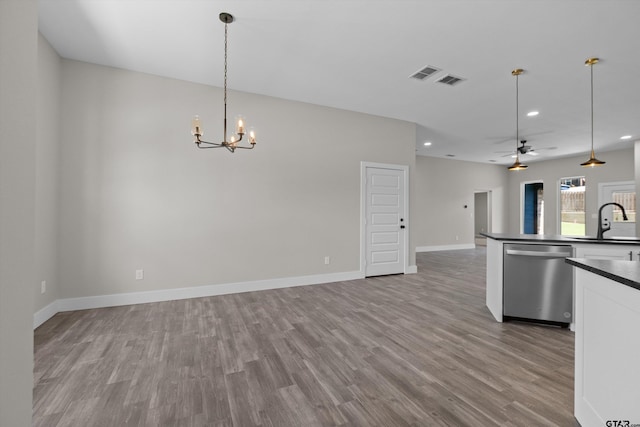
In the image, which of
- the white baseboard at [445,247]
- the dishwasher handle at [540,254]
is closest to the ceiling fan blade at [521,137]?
the white baseboard at [445,247]

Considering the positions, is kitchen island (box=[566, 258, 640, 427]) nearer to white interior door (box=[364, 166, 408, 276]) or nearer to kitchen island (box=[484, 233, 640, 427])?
kitchen island (box=[484, 233, 640, 427])

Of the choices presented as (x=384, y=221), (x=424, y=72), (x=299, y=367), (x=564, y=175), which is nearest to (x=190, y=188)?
(x=299, y=367)

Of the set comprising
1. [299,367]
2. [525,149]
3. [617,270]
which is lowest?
[299,367]

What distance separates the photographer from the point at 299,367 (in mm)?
2100

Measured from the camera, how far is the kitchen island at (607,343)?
114 centimetres

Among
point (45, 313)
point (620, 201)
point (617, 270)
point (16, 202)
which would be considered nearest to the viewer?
point (16, 202)

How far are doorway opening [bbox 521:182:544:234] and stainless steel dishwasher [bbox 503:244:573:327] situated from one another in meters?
8.69

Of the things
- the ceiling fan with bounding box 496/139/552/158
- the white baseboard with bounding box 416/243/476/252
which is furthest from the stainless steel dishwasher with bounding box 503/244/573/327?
the white baseboard with bounding box 416/243/476/252

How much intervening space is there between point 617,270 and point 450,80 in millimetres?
3355

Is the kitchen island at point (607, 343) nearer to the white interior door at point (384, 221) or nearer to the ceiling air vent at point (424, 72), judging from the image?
the ceiling air vent at point (424, 72)

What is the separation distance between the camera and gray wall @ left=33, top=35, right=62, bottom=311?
9.31 ft

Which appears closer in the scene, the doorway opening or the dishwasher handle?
the dishwasher handle

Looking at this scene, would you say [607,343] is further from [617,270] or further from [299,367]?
[299,367]

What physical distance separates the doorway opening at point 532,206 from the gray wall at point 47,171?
12659 millimetres
